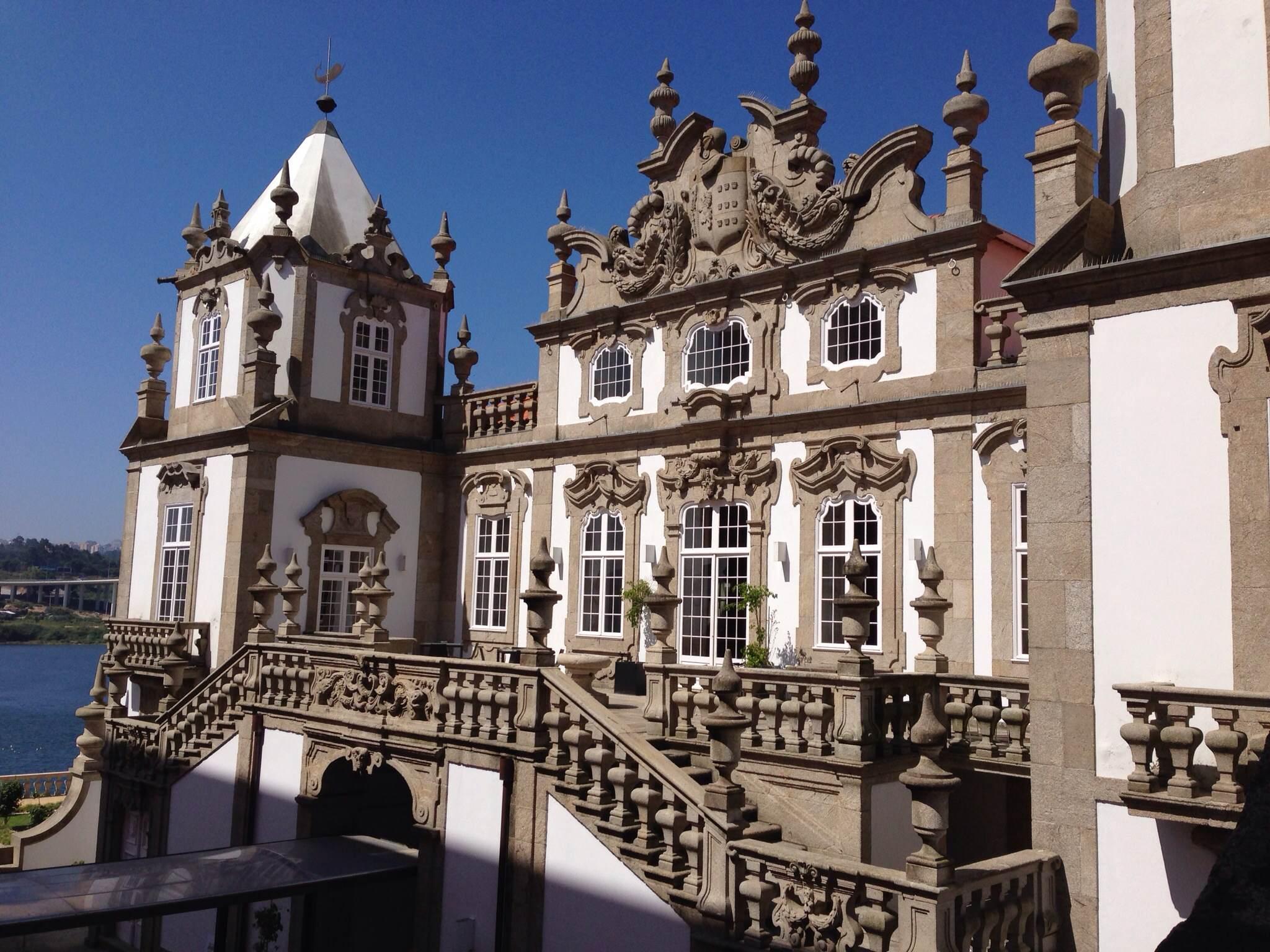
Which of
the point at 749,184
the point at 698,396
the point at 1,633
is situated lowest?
the point at 1,633


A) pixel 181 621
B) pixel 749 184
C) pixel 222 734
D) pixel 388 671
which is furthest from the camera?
pixel 181 621

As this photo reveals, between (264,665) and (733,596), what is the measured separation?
6196 mm

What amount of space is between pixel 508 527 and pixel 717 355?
17.1ft

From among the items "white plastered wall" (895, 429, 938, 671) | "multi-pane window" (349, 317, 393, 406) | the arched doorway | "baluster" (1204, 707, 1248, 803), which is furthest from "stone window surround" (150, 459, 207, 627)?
"baluster" (1204, 707, 1248, 803)

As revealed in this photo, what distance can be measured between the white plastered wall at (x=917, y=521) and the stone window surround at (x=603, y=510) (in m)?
4.41

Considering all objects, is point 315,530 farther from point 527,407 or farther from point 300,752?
point 300,752

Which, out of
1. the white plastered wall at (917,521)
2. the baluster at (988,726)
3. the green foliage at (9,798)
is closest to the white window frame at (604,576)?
the white plastered wall at (917,521)

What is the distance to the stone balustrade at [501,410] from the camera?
1948 centimetres

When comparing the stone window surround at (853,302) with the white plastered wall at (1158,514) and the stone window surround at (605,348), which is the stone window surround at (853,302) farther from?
the white plastered wall at (1158,514)

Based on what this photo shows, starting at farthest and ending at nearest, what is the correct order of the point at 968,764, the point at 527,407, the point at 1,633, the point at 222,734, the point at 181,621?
the point at 1,633 < the point at 527,407 < the point at 181,621 < the point at 222,734 < the point at 968,764

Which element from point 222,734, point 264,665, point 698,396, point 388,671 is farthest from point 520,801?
point 698,396

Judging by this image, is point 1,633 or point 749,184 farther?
point 1,633

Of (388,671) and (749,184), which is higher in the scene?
(749,184)

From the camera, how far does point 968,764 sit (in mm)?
10141
